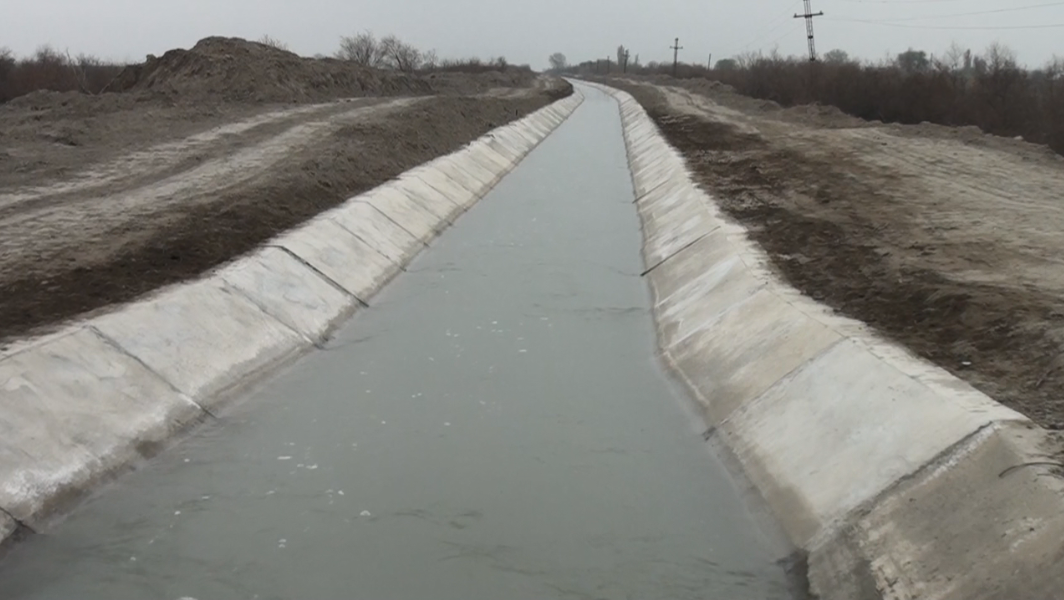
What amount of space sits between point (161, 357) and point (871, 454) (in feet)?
19.0

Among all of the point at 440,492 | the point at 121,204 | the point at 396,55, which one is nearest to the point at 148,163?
the point at 121,204

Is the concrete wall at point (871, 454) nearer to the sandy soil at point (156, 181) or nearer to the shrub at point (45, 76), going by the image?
the sandy soil at point (156, 181)

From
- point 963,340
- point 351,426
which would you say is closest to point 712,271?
point 963,340

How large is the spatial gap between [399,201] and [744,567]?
11375mm

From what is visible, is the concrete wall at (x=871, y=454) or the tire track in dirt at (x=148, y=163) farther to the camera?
the tire track in dirt at (x=148, y=163)

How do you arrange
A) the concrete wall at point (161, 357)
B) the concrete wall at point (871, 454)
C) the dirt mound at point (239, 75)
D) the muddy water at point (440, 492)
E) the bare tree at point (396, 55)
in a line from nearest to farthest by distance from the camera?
the concrete wall at point (871, 454)
the muddy water at point (440, 492)
the concrete wall at point (161, 357)
the dirt mound at point (239, 75)
the bare tree at point (396, 55)

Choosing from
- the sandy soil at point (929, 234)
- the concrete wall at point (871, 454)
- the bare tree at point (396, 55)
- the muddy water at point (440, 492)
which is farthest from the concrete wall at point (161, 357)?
the bare tree at point (396, 55)

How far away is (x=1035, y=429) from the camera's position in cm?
516

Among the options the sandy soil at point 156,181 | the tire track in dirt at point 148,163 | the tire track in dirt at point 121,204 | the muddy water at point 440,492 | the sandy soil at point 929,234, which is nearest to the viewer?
the muddy water at point 440,492

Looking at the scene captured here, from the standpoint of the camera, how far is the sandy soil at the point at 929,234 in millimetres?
6797

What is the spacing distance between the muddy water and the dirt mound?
2262 cm

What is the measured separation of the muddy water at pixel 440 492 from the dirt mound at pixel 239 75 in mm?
22624

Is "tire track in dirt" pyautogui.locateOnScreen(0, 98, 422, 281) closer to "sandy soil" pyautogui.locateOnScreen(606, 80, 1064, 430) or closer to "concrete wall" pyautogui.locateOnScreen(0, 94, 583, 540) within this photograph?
"concrete wall" pyautogui.locateOnScreen(0, 94, 583, 540)

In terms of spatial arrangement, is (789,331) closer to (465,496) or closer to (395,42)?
(465,496)
